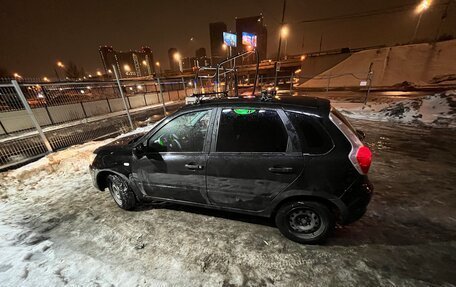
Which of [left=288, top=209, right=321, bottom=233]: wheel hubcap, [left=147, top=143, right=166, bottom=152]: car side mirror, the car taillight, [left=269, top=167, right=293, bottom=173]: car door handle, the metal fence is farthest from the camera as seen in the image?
the metal fence

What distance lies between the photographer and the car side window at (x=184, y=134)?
114 inches

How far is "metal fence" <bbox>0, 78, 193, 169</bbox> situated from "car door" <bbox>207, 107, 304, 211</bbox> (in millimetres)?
6581

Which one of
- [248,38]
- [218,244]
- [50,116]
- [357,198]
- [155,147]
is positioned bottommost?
[218,244]

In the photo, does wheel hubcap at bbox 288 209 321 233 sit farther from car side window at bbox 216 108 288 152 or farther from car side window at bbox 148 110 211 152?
car side window at bbox 148 110 211 152

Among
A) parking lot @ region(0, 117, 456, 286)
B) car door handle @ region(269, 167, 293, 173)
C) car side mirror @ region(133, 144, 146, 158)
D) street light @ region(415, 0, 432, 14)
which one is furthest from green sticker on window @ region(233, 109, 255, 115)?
street light @ region(415, 0, 432, 14)

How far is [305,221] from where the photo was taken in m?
2.70

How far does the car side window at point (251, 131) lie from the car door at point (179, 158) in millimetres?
267

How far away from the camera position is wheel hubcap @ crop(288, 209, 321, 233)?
104 inches

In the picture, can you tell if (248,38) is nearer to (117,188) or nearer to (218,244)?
(117,188)

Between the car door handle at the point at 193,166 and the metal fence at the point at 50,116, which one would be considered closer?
the car door handle at the point at 193,166

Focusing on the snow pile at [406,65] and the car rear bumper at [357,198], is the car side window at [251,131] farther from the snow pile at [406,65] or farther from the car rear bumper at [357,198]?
the snow pile at [406,65]

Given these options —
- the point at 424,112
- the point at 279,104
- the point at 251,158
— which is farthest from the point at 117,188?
the point at 424,112

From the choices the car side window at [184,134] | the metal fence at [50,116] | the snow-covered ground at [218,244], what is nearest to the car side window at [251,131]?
the car side window at [184,134]

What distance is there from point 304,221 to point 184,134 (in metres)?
2.09
